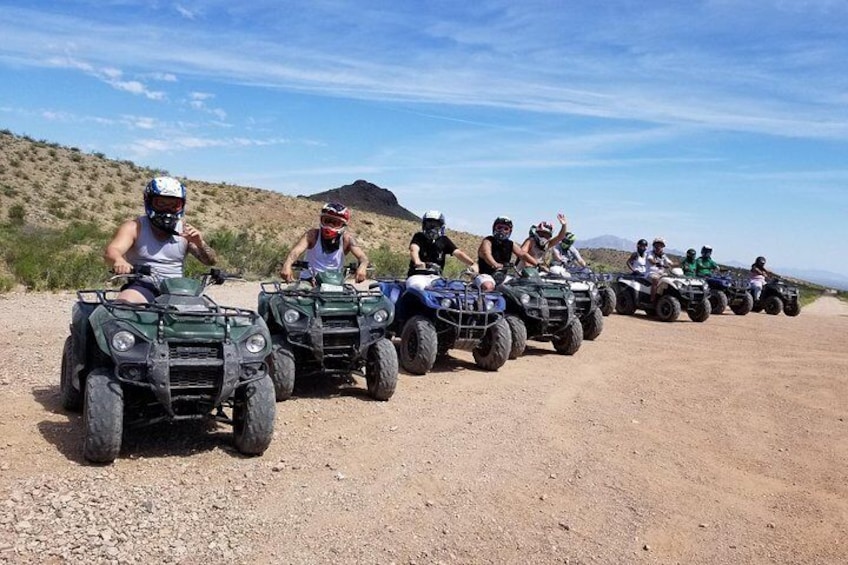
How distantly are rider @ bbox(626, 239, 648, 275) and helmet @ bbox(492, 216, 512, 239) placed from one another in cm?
774

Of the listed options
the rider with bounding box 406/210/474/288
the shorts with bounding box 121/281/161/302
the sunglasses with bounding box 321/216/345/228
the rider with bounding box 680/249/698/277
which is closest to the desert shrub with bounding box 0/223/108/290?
the rider with bounding box 406/210/474/288

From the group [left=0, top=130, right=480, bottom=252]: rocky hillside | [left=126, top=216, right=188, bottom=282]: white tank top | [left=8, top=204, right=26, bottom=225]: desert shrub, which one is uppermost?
[left=0, top=130, right=480, bottom=252]: rocky hillside

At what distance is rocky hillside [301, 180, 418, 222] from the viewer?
68125 mm

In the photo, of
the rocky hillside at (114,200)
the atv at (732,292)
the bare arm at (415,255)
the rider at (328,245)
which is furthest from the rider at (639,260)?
the rocky hillside at (114,200)

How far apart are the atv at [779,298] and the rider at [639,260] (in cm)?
551

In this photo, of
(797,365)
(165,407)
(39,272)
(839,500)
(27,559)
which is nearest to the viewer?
(27,559)

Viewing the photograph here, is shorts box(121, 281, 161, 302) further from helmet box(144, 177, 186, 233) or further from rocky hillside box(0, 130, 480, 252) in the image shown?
rocky hillside box(0, 130, 480, 252)

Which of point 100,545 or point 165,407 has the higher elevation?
point 165,407

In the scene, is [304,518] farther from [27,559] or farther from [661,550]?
[661,550]

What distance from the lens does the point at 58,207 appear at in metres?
31.2

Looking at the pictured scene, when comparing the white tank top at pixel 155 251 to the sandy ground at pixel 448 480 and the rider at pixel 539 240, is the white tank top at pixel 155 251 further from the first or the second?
the rider at pixel 539 240

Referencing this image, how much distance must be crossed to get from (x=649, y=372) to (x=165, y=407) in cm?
683

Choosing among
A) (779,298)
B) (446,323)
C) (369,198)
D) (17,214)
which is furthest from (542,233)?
(369,198)

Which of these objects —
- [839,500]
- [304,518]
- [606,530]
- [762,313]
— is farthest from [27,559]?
[762,313]
